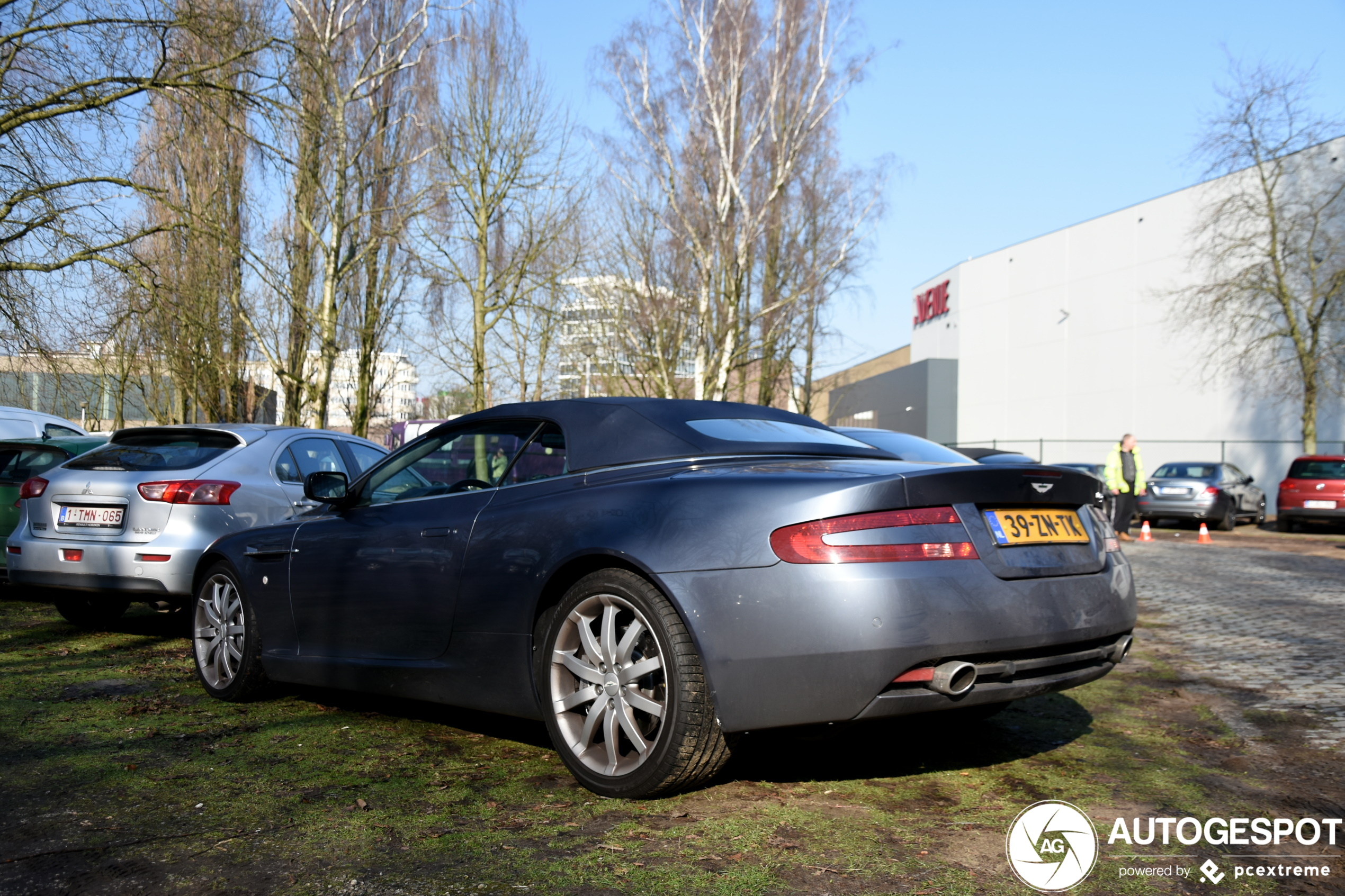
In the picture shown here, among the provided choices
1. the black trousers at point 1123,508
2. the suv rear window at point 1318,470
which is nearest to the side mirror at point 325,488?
the black trousers at point 1123,508

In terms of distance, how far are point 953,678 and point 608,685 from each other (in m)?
1.09

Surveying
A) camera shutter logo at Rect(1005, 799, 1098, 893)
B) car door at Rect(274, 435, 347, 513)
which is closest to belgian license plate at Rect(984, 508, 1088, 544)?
camera shutter logo at Rect(1005, 799, 1098, 893)

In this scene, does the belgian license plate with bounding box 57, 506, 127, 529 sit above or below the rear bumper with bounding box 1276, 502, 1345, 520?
above

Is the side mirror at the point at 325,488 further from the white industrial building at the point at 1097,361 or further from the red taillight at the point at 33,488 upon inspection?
the white industrial building at the point at 1097,361

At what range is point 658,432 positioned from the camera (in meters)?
3.96

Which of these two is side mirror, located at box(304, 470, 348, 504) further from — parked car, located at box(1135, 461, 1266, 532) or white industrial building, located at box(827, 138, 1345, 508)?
white industrial building, located at box(827, 138, 1345, 508)

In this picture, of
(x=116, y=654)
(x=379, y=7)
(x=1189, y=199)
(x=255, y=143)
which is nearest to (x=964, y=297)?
(x=1189, y=199)

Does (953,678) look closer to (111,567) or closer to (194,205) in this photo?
(111,567)

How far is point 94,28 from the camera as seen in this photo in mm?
11062

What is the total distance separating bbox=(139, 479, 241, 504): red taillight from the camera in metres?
6.65

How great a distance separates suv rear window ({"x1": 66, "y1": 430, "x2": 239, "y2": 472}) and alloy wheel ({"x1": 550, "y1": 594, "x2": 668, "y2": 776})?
424 cm

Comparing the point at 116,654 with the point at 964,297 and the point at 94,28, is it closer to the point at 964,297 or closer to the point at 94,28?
the point at 94,28

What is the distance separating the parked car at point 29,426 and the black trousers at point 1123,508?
46.2 ft

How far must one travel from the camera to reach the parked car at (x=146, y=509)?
6551 millimetres
